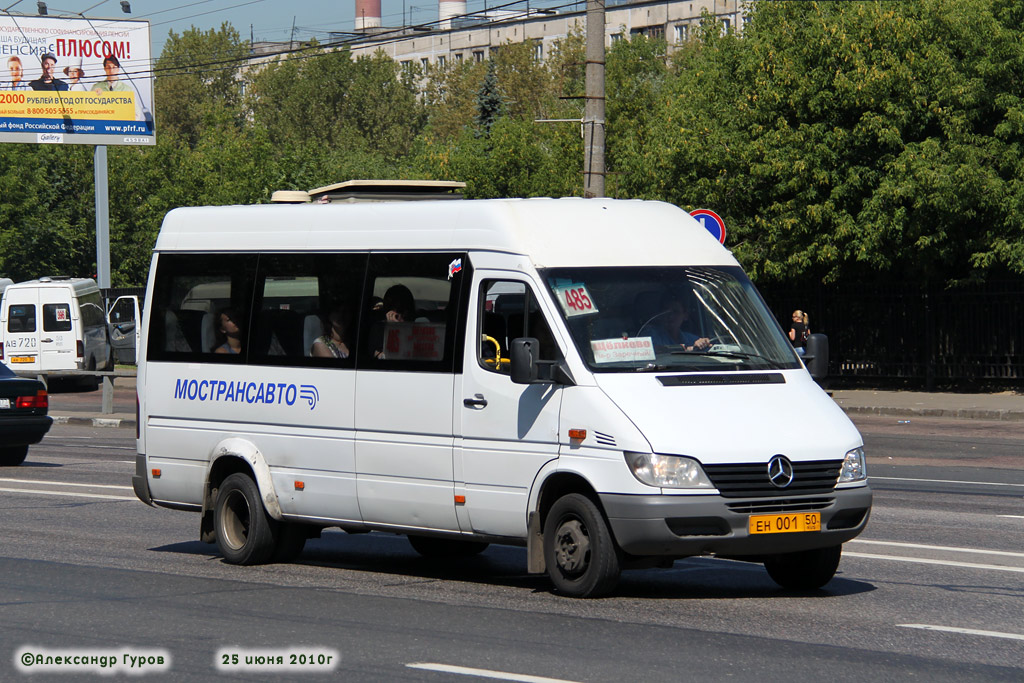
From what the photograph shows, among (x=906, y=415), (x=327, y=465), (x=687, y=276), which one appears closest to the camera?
(x=687, y=276)

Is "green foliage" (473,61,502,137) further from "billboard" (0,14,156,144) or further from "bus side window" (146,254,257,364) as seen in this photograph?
"bus side window" (146,254,257,364)

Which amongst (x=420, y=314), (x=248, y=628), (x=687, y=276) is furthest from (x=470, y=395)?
(x=248, y=628)

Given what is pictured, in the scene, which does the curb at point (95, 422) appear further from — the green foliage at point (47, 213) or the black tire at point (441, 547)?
the green foliage at point (47, 213)

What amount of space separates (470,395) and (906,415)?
18.7 metres

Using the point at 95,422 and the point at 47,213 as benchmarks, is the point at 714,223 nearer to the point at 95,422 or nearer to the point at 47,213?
the point at 95,422

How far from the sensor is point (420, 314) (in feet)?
33.0

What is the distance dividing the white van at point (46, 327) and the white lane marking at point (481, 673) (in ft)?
103

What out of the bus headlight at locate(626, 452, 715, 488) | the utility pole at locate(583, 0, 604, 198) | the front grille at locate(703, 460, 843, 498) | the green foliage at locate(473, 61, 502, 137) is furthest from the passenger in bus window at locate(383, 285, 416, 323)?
the green foliage at locate(473, 61, 502, 137)

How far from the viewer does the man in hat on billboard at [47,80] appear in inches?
1631

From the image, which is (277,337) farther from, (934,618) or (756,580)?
(934,618)

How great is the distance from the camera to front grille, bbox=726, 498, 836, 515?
28.1 ft

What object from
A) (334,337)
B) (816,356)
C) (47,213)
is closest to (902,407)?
(816,356)

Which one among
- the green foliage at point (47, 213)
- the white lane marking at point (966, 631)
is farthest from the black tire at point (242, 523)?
the green foliage at point (47, 213)

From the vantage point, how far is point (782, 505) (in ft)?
28.4
